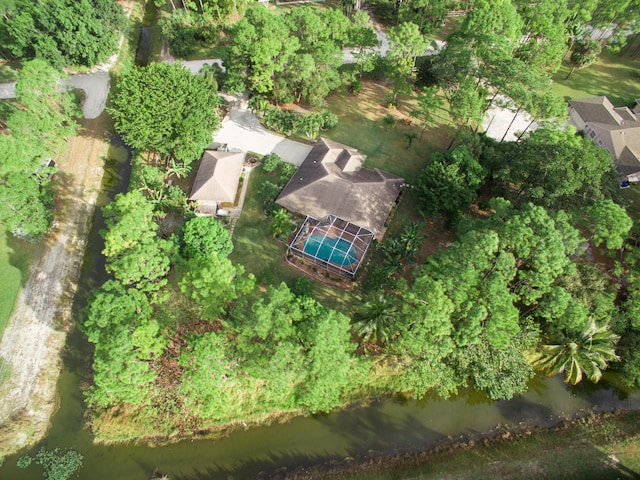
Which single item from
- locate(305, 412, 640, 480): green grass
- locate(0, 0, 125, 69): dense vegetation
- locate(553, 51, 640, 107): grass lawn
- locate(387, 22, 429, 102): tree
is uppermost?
locate(553, 51, 640, 107): grass lawn

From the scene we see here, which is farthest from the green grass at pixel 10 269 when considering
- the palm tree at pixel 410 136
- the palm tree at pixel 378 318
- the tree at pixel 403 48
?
the tree at pixel 403 48

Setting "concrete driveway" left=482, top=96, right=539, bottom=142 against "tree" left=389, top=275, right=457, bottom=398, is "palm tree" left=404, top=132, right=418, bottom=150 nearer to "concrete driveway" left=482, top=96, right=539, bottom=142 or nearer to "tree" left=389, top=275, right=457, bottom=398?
"concrete driveway" left=482, top=96, right=539, bottom=142

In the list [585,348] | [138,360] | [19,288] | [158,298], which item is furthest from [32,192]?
[585,348]

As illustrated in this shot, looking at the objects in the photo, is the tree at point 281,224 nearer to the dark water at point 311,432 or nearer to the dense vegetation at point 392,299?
the dense vegetation at point 392,299

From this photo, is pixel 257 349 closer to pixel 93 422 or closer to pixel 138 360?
pixel 138 360

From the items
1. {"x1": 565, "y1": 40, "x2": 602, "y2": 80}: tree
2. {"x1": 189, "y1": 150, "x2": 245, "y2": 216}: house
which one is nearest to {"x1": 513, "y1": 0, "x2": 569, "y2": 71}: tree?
{"x1": 565, "y1": 40, "x2": 602, "y2": 80}: tree
